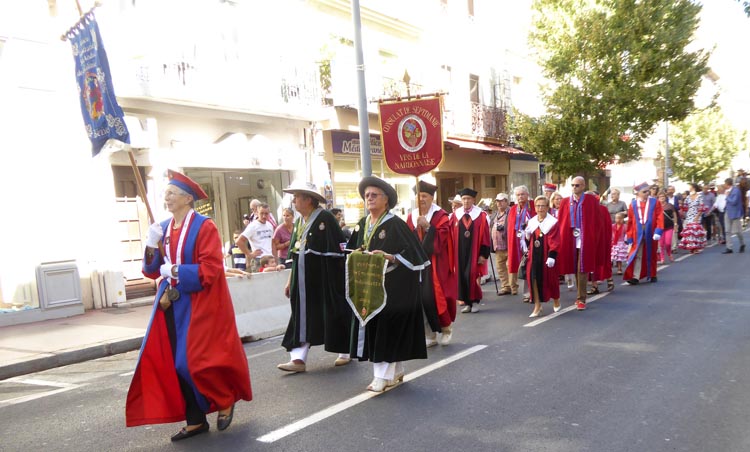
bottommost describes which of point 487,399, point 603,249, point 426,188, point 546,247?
point 487,399

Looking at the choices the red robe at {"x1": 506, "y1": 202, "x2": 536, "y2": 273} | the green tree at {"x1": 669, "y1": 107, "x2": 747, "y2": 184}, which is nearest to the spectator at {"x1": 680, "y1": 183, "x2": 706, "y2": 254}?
the red robe at {"x1": 506, "y1": 202, "x2": 536, "y2": 273}

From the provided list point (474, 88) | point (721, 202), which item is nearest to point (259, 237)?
point (721, 202)

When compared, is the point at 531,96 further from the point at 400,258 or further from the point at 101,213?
the point at 400,258

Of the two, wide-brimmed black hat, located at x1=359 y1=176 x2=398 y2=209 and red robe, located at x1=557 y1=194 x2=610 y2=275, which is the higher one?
wide-brimmed black hat, located at x1=359 y1=176 x2=398 y2=209

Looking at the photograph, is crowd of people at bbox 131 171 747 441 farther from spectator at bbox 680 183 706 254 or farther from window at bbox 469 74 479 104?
window at bbox 469 74 479 104

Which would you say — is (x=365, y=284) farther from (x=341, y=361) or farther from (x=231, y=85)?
(x=231, y=85)

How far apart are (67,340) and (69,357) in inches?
40.6

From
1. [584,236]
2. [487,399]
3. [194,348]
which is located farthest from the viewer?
[584,236]

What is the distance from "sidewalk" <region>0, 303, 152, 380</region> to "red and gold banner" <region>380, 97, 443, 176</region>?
5.38 metres

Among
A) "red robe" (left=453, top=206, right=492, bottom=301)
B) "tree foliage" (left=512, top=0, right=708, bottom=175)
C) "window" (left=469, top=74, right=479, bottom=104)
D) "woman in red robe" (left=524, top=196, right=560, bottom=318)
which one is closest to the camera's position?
"woman in red robe" (left=524, top=196, right=560, bottom=318)

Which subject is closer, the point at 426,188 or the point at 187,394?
the point at 187,394

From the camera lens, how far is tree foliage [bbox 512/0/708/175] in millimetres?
20219

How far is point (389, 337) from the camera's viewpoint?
18.1 ft

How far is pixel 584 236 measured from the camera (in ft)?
33.6
